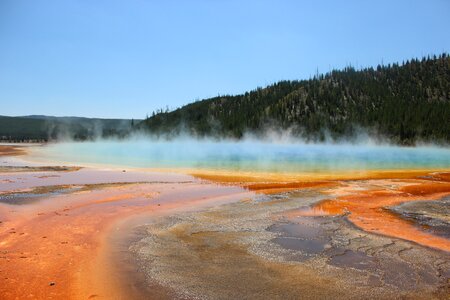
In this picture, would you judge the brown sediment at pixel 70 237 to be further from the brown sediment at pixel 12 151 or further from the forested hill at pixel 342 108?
the forested hill at pixel 342 108

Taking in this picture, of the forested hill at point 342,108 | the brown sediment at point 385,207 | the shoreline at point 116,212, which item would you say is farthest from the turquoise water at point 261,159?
the forested hill at point 342,108

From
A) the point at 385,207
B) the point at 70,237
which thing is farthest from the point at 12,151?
the point at 385,207

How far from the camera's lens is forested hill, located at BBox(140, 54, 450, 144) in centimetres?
10744

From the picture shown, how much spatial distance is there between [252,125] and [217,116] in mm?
29256

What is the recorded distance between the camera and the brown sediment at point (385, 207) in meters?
10.7

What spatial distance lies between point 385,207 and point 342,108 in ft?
422

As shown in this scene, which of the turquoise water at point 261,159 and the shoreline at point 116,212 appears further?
the turquoise water at point 261,159

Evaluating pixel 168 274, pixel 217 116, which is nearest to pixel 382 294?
pixel 168 274

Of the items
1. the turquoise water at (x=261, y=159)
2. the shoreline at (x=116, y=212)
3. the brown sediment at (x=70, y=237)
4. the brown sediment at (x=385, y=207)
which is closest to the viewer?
the brown sediment at (x=70, y=237)

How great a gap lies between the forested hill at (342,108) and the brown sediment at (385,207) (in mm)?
84417

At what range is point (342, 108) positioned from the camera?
5418 inches

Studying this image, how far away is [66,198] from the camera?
1644 cm

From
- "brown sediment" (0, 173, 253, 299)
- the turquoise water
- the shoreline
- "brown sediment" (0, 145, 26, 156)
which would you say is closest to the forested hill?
the turquoise water

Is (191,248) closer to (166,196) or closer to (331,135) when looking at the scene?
(166,196)
